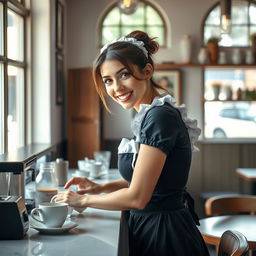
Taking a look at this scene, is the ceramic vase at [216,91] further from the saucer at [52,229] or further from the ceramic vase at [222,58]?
the saucer at [52,229]

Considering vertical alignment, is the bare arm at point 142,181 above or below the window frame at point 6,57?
below

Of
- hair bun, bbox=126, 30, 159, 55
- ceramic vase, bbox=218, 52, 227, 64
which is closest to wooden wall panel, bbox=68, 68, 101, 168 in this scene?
ceramic vase, bbox=218, 52, 227, 64

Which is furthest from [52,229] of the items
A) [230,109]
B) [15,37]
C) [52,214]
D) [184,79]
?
[230,109]

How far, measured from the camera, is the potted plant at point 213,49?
21.2 ft

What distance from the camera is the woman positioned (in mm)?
1914

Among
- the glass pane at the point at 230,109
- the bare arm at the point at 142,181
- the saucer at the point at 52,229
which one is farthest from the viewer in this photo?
the glass pane at the point at 230,109

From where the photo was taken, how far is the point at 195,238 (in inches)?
83.7

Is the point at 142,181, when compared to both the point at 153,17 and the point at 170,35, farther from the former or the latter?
the point at 153,17

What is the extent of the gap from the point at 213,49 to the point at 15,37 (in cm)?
274

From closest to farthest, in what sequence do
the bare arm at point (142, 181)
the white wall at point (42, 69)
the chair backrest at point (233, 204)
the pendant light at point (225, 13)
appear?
the bare arm at point (142, 181)
the chair backrest at point (233, 204)
the pendant light at point (225, 13)
the white wall at point (42, 69)

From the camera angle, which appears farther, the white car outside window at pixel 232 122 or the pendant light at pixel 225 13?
the white car outside window at pixel 232 122

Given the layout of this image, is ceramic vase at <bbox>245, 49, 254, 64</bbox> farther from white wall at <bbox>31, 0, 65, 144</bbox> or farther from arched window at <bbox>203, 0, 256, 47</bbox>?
white wall at <bbox>31, 0, 65, 144</bbox>

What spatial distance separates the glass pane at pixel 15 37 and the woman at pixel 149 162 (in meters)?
2.22

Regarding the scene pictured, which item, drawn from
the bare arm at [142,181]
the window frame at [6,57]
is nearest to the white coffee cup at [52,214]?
the bare arm at [142,181]
